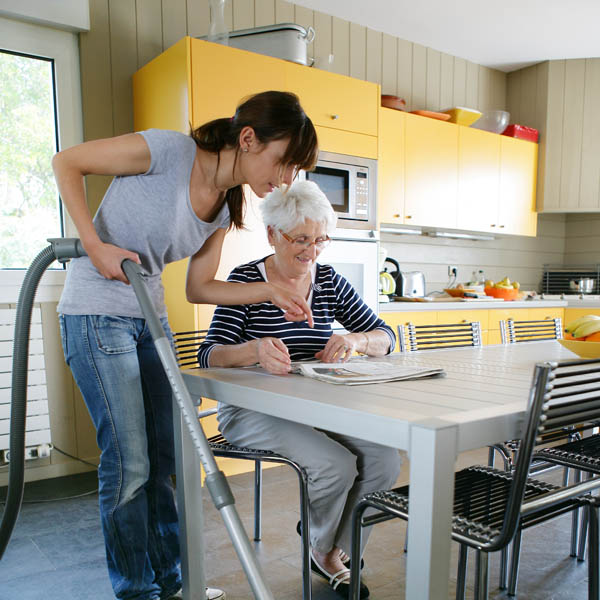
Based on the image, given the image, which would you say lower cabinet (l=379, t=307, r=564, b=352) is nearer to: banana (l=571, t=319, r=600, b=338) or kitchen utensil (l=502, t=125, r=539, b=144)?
kitchen utensil (l=502, t=125, r=539, b=144)

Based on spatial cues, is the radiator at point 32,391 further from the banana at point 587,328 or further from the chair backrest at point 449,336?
the banana at point 587,328

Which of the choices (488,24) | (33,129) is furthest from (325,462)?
(488,24)

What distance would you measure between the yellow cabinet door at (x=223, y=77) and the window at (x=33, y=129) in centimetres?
70

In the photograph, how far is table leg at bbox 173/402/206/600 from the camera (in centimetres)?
129

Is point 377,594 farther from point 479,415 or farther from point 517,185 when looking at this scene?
point 517,185

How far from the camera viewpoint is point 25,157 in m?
2.70

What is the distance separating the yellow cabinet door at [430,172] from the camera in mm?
3576

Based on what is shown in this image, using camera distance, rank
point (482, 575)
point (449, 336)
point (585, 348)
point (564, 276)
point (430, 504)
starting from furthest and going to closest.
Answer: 1. point (564, 276)
2. point (449, 336)
3. point (585, 348)
4. point (482, 575)
5. point (430, 504)

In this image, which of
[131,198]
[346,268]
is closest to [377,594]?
[131,198]

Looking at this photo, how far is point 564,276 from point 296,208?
3.94 metres

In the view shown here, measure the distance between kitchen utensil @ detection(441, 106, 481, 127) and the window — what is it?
2461 mm

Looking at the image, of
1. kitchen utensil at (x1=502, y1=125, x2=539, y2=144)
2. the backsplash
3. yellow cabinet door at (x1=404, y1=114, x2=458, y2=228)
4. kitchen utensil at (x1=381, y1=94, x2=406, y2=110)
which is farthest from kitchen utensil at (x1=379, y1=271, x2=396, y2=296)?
kitchen utensil at (x1=502, y1=125, x2=539, y2=144)

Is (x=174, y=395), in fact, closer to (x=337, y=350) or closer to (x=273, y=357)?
(x=273, y=357)

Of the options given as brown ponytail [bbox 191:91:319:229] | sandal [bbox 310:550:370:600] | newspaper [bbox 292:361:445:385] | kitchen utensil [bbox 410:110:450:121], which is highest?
kitchen utensil [bbox 410:110:450:121]
